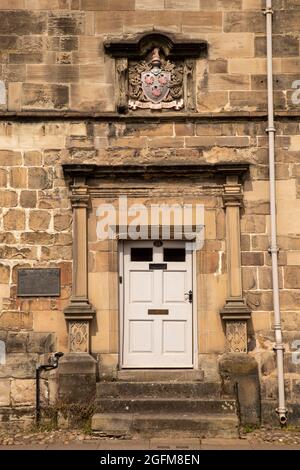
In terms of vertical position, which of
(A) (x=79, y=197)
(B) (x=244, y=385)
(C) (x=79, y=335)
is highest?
(A) (x=79, y=197)

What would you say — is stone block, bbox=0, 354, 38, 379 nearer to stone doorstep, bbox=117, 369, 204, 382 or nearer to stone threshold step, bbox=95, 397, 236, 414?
stone threshold step, bbox=95, 397, 236, 414

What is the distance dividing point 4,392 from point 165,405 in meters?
2.30

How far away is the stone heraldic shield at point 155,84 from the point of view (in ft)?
29.7

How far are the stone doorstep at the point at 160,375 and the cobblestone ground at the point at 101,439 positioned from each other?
0.99 m

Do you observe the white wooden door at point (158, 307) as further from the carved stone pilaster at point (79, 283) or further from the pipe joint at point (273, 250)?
the pipe joint at point (273, 250)

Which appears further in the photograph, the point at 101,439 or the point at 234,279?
the point at 234,279

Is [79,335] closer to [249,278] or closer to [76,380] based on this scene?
[76,380]

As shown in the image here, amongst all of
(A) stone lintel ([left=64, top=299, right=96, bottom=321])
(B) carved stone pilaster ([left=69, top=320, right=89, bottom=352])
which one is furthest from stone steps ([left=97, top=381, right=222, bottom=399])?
(A) stone lintel ([left=64, top=299, right=96, bottom=321])

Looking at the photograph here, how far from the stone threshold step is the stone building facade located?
48 centimetres

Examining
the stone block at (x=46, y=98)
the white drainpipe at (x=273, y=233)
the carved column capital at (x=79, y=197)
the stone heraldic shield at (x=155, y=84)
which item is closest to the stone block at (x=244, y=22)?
the white drainpipe at (x=273, y=233)

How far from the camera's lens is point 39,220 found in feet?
28.9

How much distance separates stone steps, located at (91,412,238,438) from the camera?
7754 mm

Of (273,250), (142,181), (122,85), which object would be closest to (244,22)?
(122,85)

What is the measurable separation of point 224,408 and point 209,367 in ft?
2.40
